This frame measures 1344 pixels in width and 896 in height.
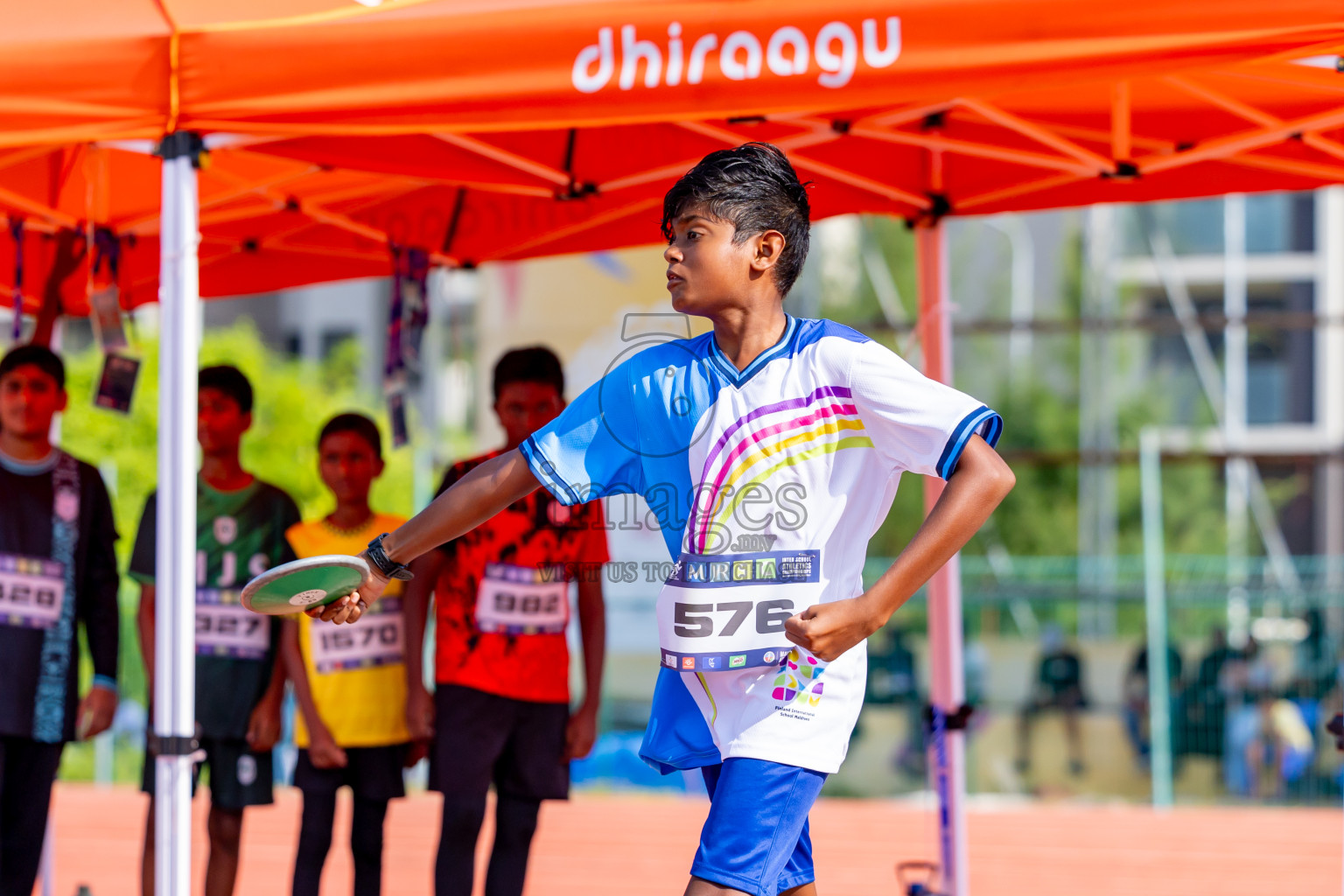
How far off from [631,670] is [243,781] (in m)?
7.89

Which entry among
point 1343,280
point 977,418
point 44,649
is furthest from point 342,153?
point 1343,280

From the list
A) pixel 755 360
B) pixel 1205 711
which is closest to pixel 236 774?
pixel 755 360

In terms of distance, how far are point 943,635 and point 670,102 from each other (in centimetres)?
229

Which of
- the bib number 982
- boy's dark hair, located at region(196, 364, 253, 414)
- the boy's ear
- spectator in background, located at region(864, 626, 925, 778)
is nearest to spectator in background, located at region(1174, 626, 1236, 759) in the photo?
spectator in background, located at region(864, 626, 925, 778)

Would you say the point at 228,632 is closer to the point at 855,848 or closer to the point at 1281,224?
the point at 855,848

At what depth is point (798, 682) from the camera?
245 centimetres

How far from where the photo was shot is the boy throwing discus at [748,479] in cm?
241

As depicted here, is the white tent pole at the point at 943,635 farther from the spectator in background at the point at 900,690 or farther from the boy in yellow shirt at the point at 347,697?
the spectator in background at the point at 900,690

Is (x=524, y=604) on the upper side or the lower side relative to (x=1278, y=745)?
upper

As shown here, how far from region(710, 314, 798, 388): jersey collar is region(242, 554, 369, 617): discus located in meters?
0.71

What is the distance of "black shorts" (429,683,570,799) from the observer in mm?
4195

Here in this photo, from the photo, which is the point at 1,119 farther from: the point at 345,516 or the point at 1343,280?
the point at 1343,280

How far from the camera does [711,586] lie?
2479 mm

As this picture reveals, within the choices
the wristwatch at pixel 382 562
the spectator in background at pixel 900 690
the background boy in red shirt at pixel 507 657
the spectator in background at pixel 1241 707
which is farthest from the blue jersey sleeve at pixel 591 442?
the spectator in background at pixel 1241 707
